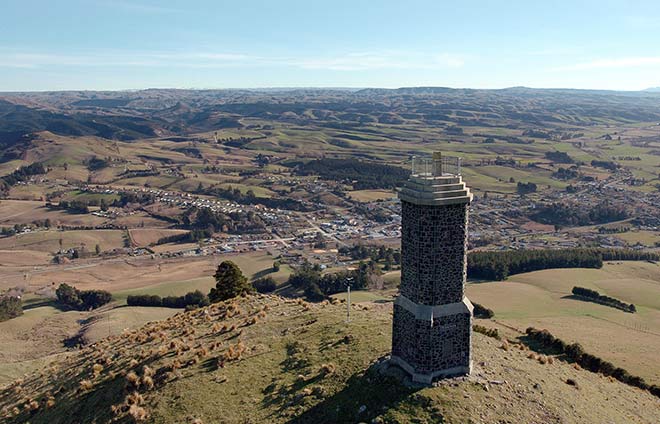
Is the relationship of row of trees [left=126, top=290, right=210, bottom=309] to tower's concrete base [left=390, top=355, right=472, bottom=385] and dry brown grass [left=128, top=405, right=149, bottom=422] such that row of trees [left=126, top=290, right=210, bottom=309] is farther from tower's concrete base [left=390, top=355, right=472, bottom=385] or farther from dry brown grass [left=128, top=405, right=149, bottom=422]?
tower's concrete base [left=390, top=355, right=472, bottom=385]

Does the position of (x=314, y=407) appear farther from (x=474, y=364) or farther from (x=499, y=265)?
(x=499, y=265)

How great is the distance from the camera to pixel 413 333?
830 inches

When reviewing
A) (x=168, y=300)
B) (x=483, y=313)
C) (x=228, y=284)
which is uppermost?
(x=228, y=284)

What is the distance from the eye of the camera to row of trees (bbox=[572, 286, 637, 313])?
221 feet

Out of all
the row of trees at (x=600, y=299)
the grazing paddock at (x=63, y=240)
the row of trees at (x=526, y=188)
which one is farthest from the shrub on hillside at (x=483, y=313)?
the row of trees at (x=526, y=188)

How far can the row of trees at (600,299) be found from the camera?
221 feet

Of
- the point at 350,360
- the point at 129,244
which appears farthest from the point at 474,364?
the point at 129,244

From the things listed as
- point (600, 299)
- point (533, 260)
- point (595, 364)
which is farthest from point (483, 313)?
point (533, 260)

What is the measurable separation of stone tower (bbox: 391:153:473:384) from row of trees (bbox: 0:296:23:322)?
6774 centimetres

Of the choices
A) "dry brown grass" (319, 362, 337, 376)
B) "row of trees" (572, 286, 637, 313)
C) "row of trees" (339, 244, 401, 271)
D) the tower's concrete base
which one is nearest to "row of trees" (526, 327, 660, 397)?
the tower's concrete base

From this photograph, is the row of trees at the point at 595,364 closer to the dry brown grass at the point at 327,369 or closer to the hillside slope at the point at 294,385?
the hillside slope at the point at 294,385

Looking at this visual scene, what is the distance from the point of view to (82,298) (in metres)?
84.3

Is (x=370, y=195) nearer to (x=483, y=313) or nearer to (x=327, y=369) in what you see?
(x=483, y=313)

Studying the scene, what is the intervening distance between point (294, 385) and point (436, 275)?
8310mm
